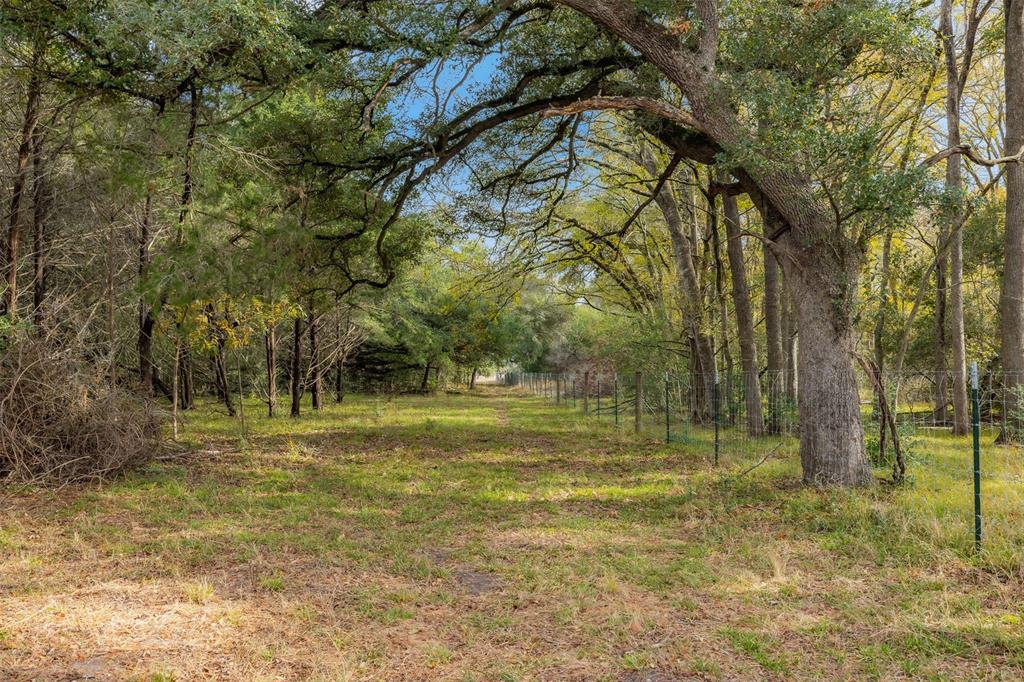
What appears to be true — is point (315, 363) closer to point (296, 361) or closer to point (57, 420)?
point (296, 361)

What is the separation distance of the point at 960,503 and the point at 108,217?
13.0 metres

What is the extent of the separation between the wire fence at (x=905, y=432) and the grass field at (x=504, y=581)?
0.50ft

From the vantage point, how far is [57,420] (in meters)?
8.37

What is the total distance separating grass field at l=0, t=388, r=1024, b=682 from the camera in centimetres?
358

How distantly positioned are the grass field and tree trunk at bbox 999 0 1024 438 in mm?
4896

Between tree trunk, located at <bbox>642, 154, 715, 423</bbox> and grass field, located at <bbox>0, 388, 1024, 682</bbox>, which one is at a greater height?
tree trunk, located at <bbox>642, 154, 715, 423</bbox>

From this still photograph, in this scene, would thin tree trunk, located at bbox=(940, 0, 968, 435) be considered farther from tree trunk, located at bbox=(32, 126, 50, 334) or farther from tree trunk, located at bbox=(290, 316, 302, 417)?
tree trunk, located at bbox=(290, 316, 302, 417)

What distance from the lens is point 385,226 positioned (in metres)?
10.3

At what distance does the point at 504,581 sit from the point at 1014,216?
10.7 metres

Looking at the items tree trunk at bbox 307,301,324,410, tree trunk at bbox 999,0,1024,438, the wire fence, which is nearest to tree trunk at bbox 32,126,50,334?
tree trunk at bbox 307,301,324,410

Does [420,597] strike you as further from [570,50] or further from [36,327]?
[570,50]

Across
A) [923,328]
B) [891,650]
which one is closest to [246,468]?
[891,650]

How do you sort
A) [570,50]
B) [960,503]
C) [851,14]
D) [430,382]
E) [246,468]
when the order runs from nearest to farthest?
[960,503]
[851,14]
[570,50]
[246,468]
[430,382]

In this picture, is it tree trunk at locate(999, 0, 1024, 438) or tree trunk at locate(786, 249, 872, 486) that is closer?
tree trunk at locate(786, 249, 872, 486)
